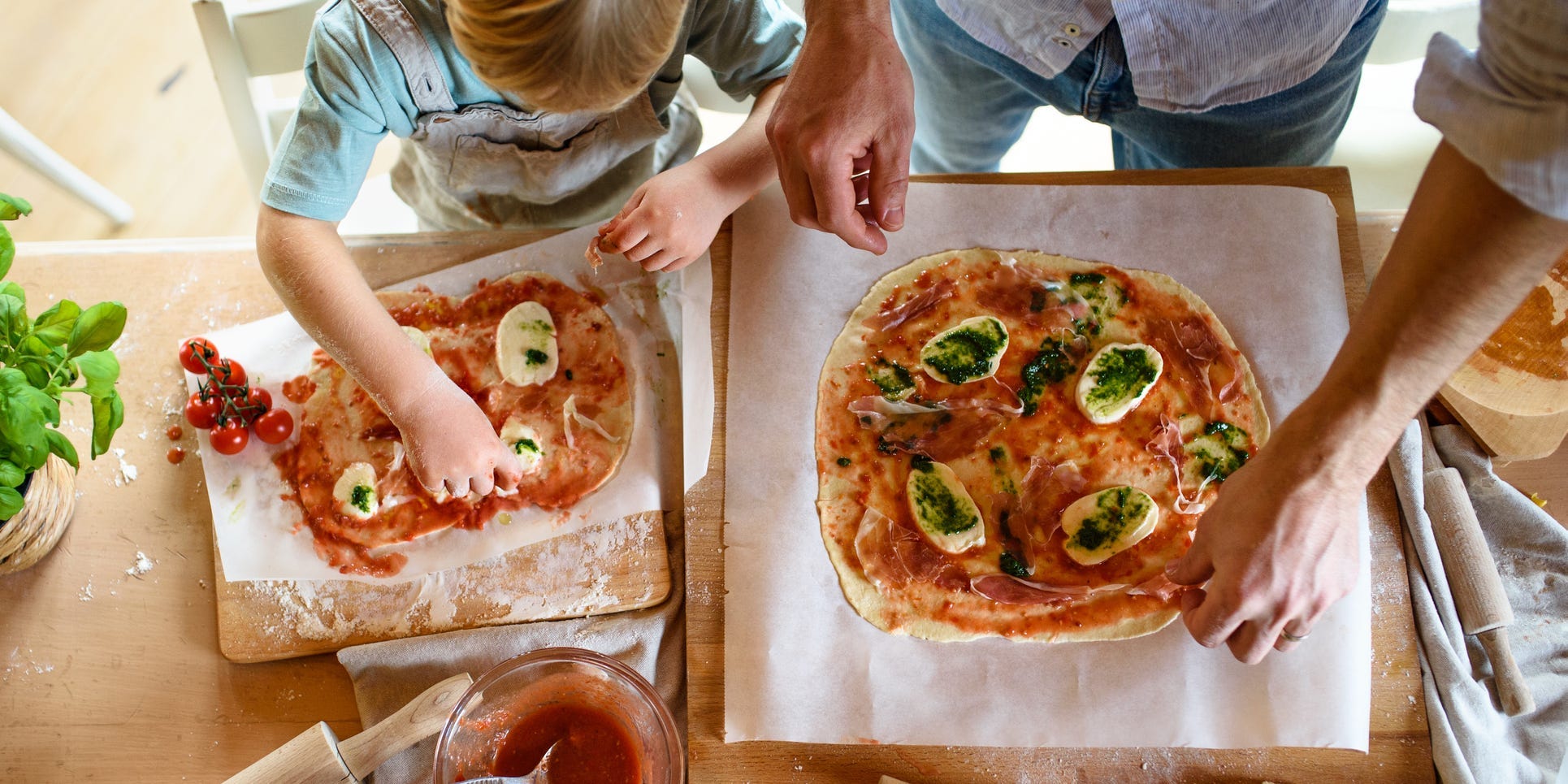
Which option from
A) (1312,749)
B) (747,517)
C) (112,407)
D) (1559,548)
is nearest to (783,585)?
(747,517)

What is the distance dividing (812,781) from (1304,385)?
1.04 m

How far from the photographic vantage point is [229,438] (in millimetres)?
1507

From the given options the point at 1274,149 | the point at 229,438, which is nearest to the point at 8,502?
the point at 229,438

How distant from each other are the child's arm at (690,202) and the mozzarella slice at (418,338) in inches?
13.7

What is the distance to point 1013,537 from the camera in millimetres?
1509

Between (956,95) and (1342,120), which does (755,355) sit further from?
(1342,120)

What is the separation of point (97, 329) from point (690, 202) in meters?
0.84

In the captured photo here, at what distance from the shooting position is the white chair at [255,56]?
1635 mm

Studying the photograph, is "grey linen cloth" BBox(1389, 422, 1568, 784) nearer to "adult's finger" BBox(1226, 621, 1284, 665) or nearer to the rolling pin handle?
the rolling pin handle

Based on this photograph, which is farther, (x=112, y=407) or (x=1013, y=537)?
(x=1013, y=537)

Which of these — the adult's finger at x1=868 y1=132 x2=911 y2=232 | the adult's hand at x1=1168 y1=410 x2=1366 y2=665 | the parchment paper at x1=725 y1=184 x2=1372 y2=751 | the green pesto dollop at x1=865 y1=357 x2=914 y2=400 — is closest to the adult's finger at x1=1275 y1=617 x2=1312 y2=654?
the adult's hand at x1=1168 y1=410 x2=1366 y2=665

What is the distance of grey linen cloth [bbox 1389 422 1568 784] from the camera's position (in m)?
1.36

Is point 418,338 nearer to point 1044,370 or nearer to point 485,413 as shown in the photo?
point 485,413

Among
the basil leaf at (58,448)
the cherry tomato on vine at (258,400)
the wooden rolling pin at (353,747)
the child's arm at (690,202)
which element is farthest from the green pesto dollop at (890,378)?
the basil leaf at (58,448)
